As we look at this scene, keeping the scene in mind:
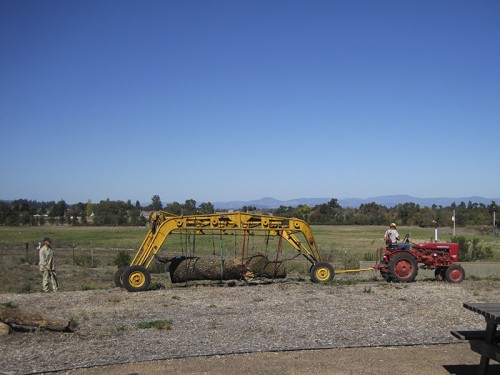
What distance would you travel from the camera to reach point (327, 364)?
862cm

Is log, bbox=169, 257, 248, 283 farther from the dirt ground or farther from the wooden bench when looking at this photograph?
the wooden bench

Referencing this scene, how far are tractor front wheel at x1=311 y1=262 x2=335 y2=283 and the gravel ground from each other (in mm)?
736

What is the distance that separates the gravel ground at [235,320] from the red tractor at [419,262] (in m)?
0.82

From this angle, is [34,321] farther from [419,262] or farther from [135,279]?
[419,262]

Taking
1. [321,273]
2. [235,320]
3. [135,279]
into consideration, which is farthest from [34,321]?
[321,273]

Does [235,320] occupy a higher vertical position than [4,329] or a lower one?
A: lower

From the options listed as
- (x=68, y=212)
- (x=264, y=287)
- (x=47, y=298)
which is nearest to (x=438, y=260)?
(x=264, y=287)

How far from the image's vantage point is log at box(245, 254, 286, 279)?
60.5ft

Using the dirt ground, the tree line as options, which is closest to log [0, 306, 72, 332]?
the dirt ground

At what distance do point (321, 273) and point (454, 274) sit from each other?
4542mm

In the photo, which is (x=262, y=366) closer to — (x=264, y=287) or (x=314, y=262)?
(x=264, y=287)

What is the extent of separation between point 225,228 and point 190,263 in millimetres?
1570

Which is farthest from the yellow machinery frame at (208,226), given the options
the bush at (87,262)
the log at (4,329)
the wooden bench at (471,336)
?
the bush at (87,262)

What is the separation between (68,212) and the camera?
138000mm
